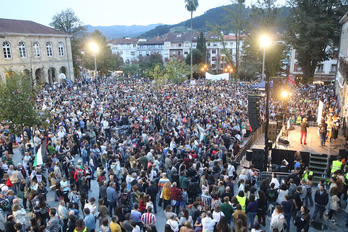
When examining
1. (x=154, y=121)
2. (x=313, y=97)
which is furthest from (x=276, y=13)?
(x=154, y=121)

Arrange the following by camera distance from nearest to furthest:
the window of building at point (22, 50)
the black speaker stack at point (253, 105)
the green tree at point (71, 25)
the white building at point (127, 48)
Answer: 1. the black speaker stack at point (253, 105)
2. the window of building at point (22, 50)
3. the green tree at point (71, 25)
4. the white building at point (127, 48)

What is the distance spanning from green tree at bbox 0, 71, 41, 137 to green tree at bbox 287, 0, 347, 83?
32076mm

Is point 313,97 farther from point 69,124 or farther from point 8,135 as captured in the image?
point 8,135

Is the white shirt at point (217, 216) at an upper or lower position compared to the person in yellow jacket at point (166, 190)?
upper

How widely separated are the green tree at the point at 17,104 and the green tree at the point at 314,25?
32076mm

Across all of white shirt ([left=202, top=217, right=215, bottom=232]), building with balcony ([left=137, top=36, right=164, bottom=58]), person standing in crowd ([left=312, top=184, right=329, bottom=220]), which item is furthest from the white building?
white shirt ([left=202, top=217, right=215, bottom=232])

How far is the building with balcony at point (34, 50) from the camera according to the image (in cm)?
3409

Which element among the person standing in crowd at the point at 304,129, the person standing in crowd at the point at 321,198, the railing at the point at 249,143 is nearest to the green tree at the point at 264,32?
the railing at the point at 249,143

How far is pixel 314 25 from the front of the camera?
3275cm

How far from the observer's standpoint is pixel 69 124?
1661cm

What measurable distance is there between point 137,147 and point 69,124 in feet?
20.3

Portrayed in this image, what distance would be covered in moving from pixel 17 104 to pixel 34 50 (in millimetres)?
29040

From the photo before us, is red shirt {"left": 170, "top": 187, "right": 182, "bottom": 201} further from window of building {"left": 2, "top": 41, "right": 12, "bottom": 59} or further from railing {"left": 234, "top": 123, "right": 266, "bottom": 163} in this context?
window of building {"left": 2, "top": 41, "right": 12, "bottom": 59}

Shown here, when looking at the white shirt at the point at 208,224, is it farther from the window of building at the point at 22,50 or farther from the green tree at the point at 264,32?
the window of building at the point at 22,50
